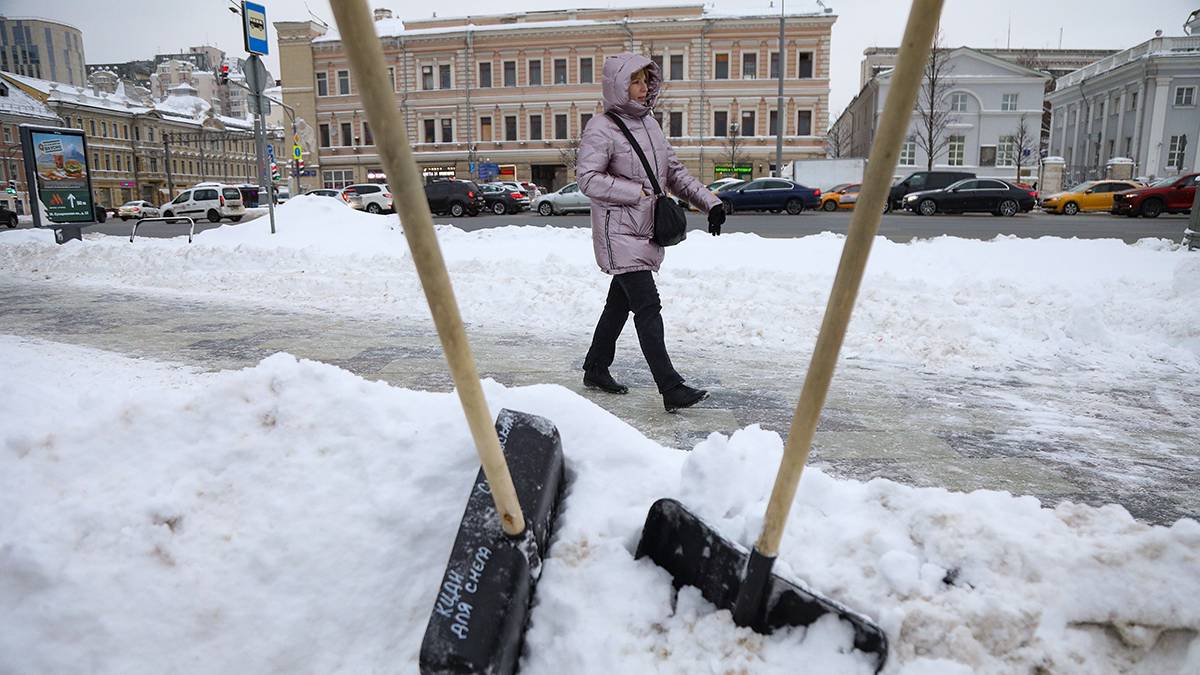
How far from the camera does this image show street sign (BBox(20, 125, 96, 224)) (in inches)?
531

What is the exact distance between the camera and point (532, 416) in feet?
6.59

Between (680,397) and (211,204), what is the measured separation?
3311 centimetres

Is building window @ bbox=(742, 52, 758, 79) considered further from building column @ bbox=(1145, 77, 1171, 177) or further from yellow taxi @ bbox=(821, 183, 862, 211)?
building column @ bbox=(1145, 77, 1171, 177)

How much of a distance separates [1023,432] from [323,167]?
5967cm

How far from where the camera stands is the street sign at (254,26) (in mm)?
11508

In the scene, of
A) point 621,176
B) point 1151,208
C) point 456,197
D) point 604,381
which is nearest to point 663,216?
point 621,176

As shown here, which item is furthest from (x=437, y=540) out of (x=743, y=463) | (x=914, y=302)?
(x=914, y=302)

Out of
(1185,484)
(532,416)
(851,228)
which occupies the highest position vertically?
(851,228)

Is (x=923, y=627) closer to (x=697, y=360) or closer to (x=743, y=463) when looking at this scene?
(x=743, y=463)

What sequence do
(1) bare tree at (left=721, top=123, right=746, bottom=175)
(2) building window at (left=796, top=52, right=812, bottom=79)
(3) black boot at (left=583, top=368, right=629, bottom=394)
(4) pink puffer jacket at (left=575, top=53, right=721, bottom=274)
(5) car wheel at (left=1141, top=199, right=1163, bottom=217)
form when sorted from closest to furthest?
(4) pink puffer jacket at (left=575, top=53, right=721, bottom=274) < (3) black boot at (left=583, top=368, right=629, bottom=394) < (5) car wheel at (left=1141, top=199, right=1163, bottom=217) < (2) building window at (left=796, top=52, right=812, bottom=79) < (1) bare tree at (left=721, top=123, right=746, bottom=175)

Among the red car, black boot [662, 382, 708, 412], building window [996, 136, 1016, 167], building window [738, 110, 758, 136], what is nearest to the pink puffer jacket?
black boot [662, 382, 708, 412]

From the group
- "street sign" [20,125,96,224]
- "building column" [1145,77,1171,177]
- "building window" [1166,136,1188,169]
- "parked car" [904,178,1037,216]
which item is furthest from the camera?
"building window" [1166,136,1188,169]

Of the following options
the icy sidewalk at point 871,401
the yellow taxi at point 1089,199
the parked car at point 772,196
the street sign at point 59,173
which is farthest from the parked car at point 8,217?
the yellow taxi at point 1089,199

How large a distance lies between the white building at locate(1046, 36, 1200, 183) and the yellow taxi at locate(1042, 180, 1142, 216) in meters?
22.9
